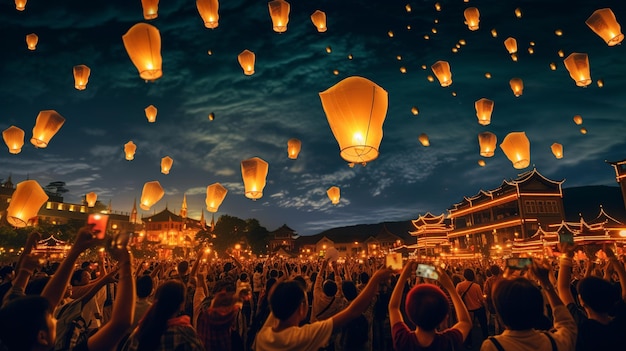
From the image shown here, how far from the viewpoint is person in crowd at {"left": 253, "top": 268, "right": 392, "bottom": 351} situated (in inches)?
87.7

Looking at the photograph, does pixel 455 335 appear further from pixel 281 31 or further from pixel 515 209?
pixel 515 209

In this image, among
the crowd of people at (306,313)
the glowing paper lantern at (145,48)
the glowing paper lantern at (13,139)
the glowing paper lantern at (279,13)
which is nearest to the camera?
the crowd of people at (306,313)

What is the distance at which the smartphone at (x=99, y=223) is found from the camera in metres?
2.00

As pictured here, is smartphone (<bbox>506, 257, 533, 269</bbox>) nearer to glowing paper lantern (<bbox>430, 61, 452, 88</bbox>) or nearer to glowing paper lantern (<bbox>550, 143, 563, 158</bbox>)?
glowing paper lantern (<bbox>430, 61, 452, 88</bbox>)

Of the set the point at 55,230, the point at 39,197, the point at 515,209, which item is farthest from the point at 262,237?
the point at 39,197

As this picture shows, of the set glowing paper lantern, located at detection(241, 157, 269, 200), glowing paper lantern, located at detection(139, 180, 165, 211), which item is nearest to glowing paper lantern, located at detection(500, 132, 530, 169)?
glowing paper lantern, located at detection(241, 157, 269, 200)

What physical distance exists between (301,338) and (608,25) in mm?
11755

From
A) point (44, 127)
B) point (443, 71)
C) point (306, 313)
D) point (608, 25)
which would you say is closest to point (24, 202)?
point (44, 127)

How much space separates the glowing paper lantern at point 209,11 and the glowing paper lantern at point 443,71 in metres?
7.18

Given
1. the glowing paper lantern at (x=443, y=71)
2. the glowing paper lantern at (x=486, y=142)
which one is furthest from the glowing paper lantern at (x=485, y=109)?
the glowing paper lantern at (x=443, y=71)

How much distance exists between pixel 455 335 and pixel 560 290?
1154 mm

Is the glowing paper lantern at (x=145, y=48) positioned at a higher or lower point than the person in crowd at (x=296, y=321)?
higher

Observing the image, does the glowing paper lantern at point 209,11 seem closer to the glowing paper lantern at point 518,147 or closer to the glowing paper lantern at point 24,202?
the glowing paper lantern at point 24,202

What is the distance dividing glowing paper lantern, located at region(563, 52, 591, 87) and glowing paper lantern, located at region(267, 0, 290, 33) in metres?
8.28
